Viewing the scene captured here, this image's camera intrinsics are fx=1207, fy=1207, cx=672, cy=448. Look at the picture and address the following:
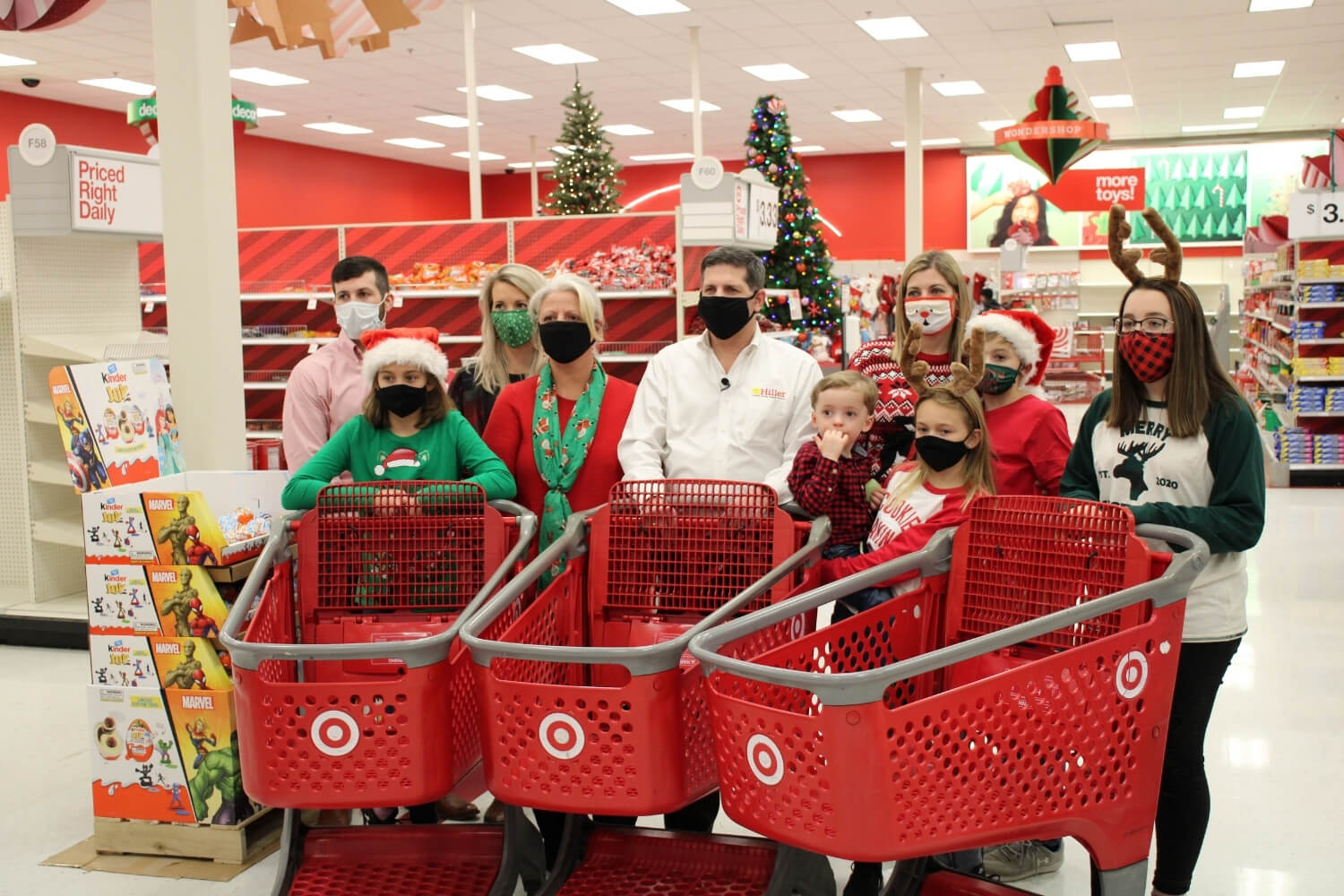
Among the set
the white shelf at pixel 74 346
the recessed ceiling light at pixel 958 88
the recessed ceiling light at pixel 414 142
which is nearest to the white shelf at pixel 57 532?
the white shelf at pixel 74 346

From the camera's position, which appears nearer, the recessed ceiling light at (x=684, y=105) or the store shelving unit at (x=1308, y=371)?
the store shelving unit at (x=1308, y=371)

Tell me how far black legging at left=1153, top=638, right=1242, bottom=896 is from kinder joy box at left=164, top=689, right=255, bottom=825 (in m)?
2.30

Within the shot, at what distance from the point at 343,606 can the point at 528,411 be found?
2.44 feet

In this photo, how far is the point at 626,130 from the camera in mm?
18844

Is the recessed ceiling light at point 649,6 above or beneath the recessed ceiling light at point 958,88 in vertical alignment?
beneath

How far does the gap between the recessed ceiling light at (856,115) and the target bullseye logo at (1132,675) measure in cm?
1606

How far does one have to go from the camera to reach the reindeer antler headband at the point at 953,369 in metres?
2.72

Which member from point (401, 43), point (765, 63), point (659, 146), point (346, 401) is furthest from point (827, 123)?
point (346, 401)

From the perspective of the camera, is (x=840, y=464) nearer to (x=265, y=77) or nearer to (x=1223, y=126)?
(x=265, y=77)

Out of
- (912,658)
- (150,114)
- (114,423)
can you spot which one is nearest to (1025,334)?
(912,658)

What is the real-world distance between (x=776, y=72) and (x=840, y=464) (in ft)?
40.7

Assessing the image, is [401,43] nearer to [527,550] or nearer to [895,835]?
[527,550]

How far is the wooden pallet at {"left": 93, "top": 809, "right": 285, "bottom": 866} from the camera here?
128 inches

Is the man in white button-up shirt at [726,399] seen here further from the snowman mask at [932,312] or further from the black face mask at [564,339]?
the snowman mask at [932,312]
